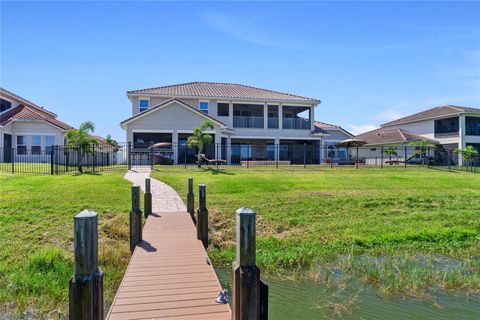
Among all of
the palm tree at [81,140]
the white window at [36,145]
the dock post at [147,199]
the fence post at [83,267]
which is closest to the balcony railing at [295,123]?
the palm tree at [81,140]

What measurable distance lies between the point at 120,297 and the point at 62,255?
4.70 m

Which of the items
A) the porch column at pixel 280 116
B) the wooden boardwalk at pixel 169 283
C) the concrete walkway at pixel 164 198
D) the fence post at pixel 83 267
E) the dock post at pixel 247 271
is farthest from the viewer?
the porch column at pixel 280 116

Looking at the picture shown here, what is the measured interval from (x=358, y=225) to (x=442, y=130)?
33.6 meters

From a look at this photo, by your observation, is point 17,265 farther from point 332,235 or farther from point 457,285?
point 457,285

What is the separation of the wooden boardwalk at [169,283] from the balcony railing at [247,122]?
25524 mm

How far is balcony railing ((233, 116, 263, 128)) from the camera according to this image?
112ft

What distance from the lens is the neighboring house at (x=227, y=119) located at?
30094 mm

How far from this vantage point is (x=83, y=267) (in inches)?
159

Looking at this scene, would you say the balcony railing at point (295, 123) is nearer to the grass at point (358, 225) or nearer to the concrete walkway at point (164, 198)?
the grass at point (358, 225)

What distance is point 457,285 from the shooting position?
819 cm

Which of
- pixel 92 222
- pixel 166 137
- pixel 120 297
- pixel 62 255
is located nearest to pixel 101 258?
pixel 62 255

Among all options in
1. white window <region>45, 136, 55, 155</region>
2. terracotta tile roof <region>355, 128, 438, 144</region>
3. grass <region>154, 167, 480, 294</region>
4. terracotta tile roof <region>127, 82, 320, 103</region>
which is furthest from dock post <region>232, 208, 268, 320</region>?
terracotta tile roof <region>355, 128, 438, 144</region>

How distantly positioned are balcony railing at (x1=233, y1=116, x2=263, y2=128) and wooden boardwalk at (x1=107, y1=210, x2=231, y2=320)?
25524 mm

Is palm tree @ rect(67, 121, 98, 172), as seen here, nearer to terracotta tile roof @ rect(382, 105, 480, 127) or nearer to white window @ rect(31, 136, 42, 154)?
white window @ rect(31, 136, 42, 154)
